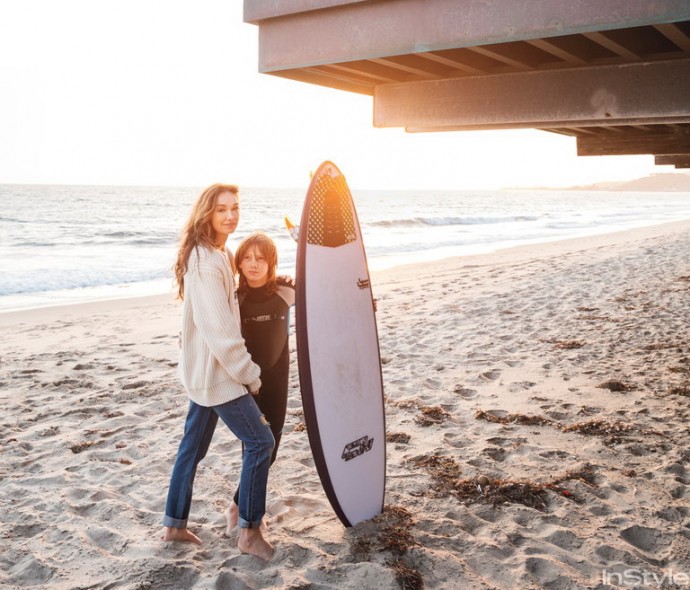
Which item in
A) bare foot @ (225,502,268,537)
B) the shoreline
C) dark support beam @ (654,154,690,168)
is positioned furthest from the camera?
the shoreline

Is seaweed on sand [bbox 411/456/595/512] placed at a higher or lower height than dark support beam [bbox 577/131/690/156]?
lower

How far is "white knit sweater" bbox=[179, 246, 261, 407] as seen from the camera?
2.68 meters

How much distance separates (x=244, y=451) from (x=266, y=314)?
641 mm

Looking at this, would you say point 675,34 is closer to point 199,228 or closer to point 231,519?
point 199,228

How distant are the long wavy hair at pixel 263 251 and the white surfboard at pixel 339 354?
140mm

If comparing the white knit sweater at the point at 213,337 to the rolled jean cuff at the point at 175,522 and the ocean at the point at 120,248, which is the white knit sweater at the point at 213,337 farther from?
the ocean at the point at 120,248

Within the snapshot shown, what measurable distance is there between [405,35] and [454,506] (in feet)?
8.03

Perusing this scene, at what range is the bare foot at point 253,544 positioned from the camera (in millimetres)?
3049

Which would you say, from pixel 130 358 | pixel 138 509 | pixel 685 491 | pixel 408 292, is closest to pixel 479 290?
pixel 408 292

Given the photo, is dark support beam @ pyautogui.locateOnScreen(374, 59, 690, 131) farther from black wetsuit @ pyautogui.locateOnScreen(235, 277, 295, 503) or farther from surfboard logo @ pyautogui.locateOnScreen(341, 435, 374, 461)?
surfboard logo @ pyautogui.locateOnScreen(341, 435, 374, 461)

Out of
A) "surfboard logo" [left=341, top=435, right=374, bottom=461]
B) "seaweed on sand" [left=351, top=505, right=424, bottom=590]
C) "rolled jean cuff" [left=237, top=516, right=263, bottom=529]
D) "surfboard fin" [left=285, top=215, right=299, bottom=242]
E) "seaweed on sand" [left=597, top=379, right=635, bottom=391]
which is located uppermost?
"surfboard fin" [left=285, top=215, right=299, bottom=242]

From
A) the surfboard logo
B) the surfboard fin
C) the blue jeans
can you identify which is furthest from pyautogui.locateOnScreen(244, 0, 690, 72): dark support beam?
the surfboard logo

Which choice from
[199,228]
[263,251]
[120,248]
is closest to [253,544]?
[263,251]

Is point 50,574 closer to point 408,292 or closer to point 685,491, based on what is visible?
point 685,491
